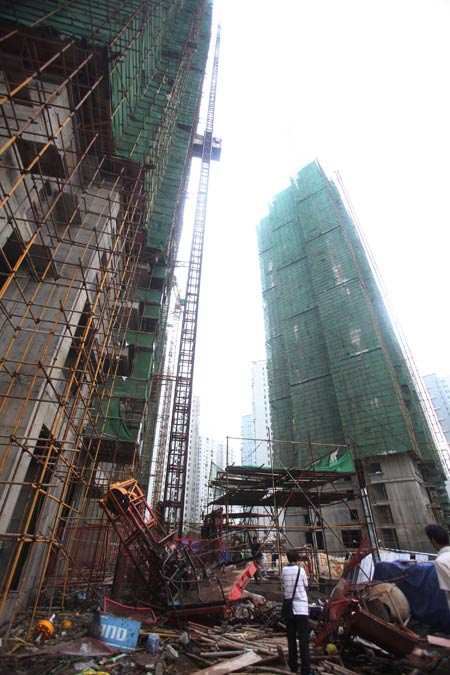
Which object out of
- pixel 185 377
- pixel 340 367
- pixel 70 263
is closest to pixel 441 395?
pixel 340 367

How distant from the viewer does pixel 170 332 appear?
223ft

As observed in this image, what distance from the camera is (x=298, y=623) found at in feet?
15.5

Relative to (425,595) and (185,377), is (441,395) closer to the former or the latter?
(185,377)

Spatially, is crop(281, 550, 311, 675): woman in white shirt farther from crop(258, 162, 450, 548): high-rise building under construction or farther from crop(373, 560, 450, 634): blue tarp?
crop(258, 162, 450, 548): high-rise building under construction

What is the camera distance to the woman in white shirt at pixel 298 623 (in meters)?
4.43

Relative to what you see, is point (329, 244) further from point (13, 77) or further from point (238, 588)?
point (238, 588)

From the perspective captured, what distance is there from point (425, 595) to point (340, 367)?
930 inches

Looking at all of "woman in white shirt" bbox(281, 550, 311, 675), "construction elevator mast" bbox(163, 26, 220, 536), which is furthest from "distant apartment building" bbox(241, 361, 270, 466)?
"woman in white shirt" bbox(281, 550, 311, 675)

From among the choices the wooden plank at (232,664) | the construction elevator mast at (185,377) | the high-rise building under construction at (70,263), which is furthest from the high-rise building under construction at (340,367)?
the wooden plank at (232,664)

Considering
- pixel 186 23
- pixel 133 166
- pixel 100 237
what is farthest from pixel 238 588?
pixel 186 23

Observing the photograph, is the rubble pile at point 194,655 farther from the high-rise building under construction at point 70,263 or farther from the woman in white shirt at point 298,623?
the high-rise building under construction at point 70,263

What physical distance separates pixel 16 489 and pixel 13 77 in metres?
11.6

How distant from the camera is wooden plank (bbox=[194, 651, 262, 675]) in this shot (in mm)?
4605

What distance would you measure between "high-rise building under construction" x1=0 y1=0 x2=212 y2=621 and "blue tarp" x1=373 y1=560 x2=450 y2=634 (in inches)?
252
